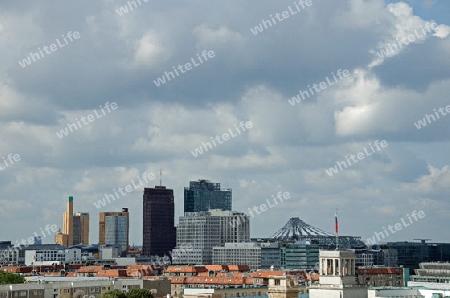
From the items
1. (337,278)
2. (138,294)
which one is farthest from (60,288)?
(337,278)

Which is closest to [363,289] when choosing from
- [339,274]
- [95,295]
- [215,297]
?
[339,274]

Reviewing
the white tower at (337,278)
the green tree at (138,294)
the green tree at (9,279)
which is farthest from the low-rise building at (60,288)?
the white tower at (337,278)

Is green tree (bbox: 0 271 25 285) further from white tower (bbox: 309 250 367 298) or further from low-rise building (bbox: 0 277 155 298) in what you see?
white tower (bbox: 309 250 367 298)

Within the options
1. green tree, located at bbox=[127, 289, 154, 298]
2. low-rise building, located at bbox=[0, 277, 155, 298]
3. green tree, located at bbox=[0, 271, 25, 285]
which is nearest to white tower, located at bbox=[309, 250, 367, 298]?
green tree, located at bbox=[127, 289, 154, 298]

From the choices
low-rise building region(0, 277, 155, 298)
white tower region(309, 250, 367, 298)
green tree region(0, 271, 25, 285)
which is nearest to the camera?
white tower region(309, 250, 367, 298)

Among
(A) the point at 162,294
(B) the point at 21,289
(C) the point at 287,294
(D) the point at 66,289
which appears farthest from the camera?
(A) the point at 162,294

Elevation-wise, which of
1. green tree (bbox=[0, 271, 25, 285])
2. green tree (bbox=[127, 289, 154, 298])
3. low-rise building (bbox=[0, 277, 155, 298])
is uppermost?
green tree (bbox=[0, 271, 25, 285])

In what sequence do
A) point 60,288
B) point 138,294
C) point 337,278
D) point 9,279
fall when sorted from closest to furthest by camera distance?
point 337,278 < point 138,294 < point 60,288 < point 9,279

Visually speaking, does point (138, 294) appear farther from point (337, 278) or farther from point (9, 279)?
point (9, 279)

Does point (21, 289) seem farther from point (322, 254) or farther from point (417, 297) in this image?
point (417, 297)

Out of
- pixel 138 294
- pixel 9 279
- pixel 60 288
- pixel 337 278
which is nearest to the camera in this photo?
pixel 337 278

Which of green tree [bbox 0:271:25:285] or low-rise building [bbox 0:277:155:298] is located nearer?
low-rise building [bbox 0:277:155:298]
